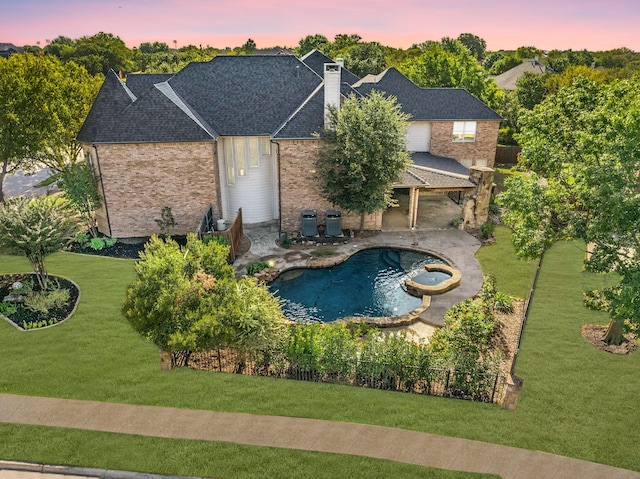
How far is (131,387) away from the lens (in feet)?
45.8

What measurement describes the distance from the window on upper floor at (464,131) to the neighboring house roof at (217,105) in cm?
1007

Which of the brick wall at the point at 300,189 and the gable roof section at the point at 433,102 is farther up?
the gable roof section at the point at 433,102

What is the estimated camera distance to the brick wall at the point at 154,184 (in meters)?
25.9

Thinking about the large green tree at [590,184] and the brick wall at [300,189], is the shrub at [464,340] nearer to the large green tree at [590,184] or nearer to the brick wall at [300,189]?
the large green tree at [590,184]

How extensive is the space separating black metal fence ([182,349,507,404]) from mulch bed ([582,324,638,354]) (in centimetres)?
474

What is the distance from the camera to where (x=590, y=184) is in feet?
43.8

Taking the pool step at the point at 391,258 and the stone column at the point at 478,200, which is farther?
the stone column at the point at 478,200

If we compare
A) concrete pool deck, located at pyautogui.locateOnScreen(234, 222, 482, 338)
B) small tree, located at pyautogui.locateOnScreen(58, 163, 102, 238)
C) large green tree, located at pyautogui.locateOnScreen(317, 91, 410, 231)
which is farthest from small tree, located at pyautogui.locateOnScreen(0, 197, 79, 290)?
large green tree, located at pyautogui.locateOnScreen(317, 91, 410, 231)

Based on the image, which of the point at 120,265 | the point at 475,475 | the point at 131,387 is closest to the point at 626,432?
the point at 475,475

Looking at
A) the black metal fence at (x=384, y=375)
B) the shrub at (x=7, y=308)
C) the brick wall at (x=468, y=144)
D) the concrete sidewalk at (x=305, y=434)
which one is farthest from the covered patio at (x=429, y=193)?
the shrub at (x=7, y=308)

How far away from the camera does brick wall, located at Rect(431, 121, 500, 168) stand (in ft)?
116

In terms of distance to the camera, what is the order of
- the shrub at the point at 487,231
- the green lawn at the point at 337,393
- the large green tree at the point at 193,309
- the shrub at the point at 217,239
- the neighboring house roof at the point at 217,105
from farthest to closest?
the shrub at the point at 487,231, the neighboring house roof at the point at 217,105, the shrub at the point at 217,239, the large green tree at the point at 193,309, the green lawn at the point at 337,393

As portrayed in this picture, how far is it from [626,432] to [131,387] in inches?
561

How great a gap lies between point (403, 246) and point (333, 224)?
14.5ft
